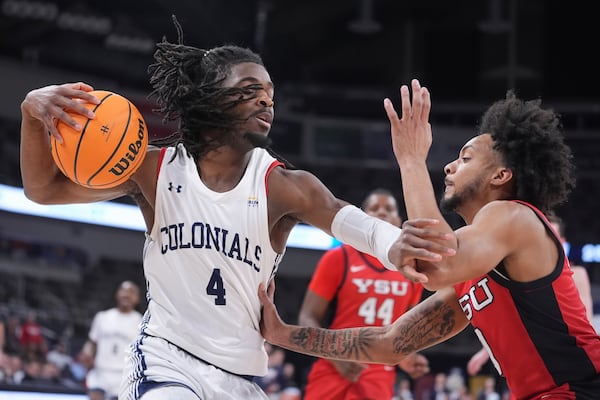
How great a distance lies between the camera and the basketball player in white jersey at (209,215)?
3.19m

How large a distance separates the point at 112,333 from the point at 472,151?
24.3ft

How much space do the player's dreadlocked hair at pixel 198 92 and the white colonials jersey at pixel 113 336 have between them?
6.60 meters

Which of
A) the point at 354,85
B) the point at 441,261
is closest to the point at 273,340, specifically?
the point at 441,261

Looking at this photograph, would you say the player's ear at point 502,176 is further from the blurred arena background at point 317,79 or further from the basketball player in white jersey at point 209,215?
the blurred arena background at point 317,79

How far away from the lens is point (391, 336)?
12.0 ft

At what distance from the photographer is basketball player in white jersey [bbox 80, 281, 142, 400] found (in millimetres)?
9781

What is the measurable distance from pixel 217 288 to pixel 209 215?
301 millimetres

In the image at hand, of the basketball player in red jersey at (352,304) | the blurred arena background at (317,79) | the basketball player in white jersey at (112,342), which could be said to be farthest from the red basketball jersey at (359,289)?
the blurred arena background at (317,79)

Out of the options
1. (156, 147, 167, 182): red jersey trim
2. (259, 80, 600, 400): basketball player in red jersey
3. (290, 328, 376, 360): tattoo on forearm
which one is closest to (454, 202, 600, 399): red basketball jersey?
(259, 80, 600, 400): basketball player in red jersey

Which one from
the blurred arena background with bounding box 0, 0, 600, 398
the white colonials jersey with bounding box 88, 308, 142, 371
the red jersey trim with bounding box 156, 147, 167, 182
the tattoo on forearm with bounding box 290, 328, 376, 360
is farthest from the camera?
the blurred arena background with bounding box 0, 0, 600, 398

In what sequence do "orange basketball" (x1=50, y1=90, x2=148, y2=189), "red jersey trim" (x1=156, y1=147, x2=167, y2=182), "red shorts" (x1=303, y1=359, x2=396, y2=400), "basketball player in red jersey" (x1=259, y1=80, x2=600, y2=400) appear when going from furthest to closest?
1. "red shorts" (x1=303, y1=359, x2=396, y2=400)
2. "red jersey trim" (x1=156, y1=147, x2=167, y2=182)
3. "orange basketball" (x1=50, y1=90, x2=148, y2=189)
4. "basketball player in red jersey" (x1=259, y1=80, x2=600, y2=400)

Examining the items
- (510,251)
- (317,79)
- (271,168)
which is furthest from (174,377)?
(317,79)

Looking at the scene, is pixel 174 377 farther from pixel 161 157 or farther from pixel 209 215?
pixel 161 157

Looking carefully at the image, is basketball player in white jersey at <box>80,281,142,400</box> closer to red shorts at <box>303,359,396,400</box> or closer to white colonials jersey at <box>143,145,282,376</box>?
red shorts at <box>303,359,396,400</box>
